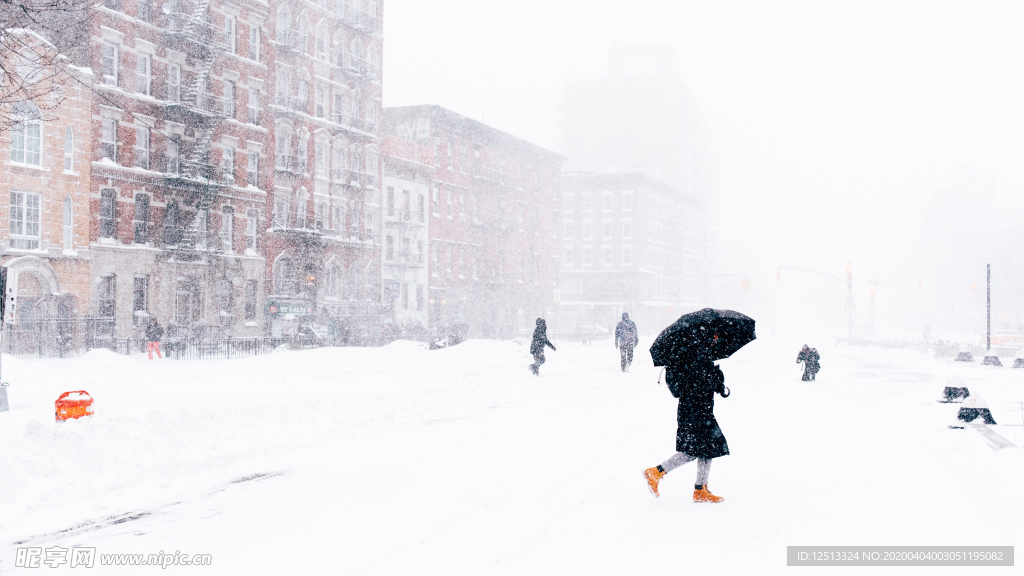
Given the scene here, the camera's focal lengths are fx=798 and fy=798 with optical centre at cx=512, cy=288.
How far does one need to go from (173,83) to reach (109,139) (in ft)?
14.9

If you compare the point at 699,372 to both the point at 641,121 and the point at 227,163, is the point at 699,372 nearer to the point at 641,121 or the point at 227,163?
the point at 227,163

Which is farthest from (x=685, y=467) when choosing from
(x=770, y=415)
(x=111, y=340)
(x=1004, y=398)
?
(x=111, y=340)

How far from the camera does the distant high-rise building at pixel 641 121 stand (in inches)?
5226

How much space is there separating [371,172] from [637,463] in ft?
142

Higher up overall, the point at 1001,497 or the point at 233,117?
the point at 233,117

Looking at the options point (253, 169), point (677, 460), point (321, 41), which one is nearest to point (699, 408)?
point (677, 460)

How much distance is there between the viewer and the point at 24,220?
101ft

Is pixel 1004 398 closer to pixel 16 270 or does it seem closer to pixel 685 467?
pixel 685 467

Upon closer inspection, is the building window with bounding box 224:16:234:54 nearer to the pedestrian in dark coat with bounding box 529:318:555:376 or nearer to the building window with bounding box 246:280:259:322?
the building window with bounding box 246:280:259:322

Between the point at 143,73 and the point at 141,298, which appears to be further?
the point at 143,73

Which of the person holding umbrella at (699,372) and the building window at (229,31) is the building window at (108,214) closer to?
the building window at (229,31)

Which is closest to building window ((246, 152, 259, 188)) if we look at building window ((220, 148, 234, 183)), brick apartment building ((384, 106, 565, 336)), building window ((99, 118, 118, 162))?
building window ((220, 148, 234, 183))

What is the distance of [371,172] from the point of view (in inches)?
1984

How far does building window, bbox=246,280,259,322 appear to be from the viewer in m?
41.3
